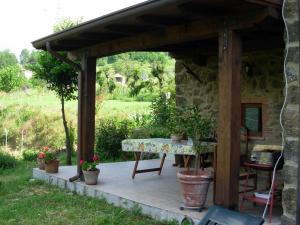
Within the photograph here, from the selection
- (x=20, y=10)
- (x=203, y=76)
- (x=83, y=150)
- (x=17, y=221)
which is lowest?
(x=17, y=221)

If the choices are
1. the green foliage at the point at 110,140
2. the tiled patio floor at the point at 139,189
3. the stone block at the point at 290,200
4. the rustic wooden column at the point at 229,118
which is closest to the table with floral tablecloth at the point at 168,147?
the tiled patio floor at the point at 139,189

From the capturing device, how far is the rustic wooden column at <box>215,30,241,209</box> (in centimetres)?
468

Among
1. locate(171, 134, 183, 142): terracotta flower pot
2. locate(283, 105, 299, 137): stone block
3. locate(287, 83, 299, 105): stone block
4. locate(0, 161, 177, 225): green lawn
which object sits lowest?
locate(0, 161, 177, 225): green lawn

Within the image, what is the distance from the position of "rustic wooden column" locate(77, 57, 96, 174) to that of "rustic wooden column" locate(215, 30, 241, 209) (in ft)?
10.2

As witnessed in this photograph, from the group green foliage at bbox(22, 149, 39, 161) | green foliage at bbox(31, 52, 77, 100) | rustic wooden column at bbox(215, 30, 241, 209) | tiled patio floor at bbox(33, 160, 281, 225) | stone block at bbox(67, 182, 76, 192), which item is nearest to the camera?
rustic wooden column at bbox(215, 30, 241, 209)

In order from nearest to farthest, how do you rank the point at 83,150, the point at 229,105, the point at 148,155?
the point at 229,105
the point at 83,150
the point at 148,155

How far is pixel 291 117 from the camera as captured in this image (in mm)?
4223

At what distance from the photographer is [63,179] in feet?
24.9

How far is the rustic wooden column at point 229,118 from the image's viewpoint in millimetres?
4684

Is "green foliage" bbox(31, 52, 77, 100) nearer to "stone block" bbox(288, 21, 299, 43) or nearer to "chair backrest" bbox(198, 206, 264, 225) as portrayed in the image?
"chair backrest" bbox(198, 206, 264, 225)

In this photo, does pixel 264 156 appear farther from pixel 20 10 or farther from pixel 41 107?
pixel 20 10

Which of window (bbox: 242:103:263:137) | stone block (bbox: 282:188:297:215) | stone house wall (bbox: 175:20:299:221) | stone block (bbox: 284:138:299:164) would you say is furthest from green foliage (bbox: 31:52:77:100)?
stone block (bbox: 282:188:297:215)

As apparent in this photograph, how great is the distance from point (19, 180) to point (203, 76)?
409cm

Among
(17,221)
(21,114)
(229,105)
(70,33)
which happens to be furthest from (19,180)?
(21,114)
